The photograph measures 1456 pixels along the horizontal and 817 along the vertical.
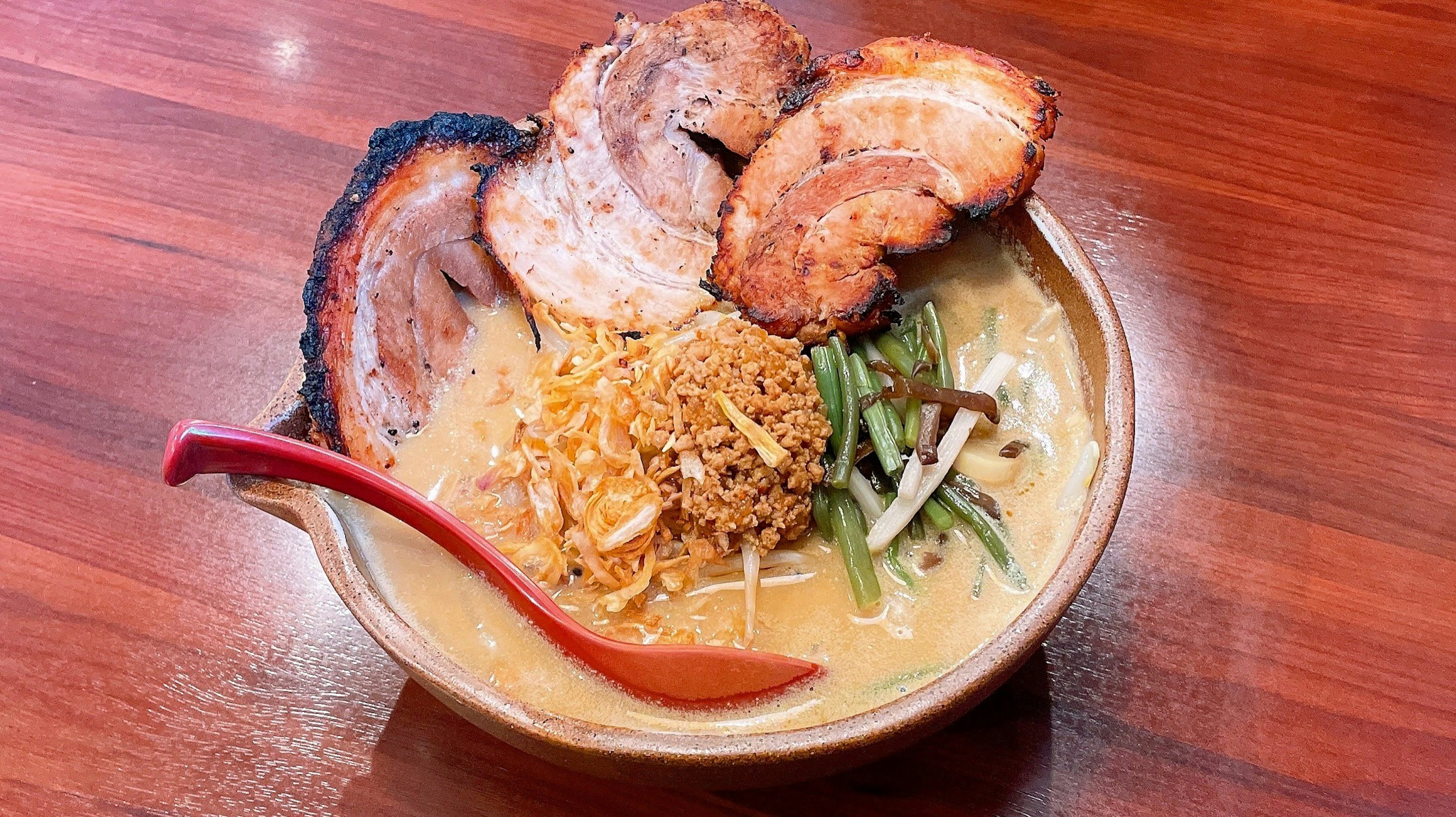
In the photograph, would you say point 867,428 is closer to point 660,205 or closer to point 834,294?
point 834,294

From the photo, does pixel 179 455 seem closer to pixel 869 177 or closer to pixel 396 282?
pixel 396 282

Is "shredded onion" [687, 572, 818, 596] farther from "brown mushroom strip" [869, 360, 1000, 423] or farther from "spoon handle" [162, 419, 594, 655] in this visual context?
"brown mushroom strip" [869, 360, 1000, 423]

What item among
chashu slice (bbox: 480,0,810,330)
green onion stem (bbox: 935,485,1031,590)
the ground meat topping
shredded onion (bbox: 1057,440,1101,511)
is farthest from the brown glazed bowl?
chashu slice (bbox: 480,0,810,330)

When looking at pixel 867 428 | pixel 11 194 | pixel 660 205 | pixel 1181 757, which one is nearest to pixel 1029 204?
pixel 867 428

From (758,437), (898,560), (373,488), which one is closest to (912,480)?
(898,560)

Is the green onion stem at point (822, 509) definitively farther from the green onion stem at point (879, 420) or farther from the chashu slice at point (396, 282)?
the chashu slice at point (396, 282)

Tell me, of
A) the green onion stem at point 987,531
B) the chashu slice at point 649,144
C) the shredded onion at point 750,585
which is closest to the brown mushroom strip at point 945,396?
the green onion stem at point 987,531
